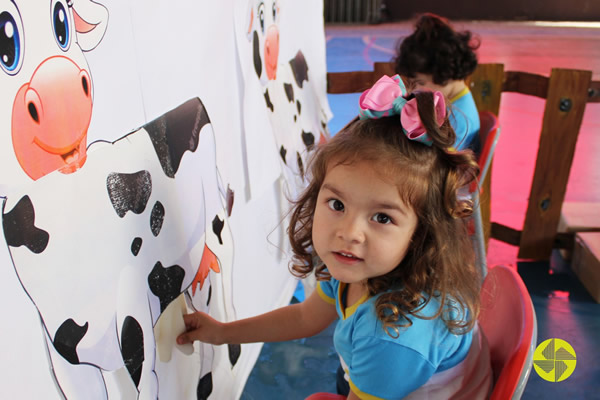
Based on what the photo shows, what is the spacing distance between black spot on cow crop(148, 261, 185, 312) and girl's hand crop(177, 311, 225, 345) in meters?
0.08

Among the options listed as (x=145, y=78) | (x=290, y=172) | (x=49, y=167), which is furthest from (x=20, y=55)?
(x=290, y=172)

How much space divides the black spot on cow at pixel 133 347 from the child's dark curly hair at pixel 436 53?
1.30 m

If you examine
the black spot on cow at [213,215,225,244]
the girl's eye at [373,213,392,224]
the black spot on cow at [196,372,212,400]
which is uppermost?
the girl's eye at [373,213,392,224]

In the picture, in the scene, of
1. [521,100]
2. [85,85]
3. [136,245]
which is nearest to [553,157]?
[136,245]

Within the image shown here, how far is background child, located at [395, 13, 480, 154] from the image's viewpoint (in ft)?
5.79

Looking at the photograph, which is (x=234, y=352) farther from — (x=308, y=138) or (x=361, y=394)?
(x=308, y=138)

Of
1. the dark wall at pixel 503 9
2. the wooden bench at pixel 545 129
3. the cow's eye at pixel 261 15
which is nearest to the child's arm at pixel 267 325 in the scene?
the cow's eye at pixel 261 15

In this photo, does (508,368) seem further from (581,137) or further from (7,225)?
(581,137)

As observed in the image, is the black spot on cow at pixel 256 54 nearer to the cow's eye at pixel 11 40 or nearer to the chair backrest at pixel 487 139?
the chair backrest at pixel 487 139

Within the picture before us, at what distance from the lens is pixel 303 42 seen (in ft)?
6.42

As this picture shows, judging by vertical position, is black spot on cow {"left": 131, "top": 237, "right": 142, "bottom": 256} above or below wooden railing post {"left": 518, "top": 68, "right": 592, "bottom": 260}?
above

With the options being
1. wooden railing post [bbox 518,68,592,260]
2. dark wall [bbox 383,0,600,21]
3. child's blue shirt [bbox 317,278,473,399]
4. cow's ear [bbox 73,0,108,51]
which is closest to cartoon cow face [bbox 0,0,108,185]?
cow's ear [bbox 73,0,108,51]

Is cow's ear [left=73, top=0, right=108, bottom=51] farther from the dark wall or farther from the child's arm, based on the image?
the dark wall

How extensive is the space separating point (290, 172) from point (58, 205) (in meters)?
1.15
